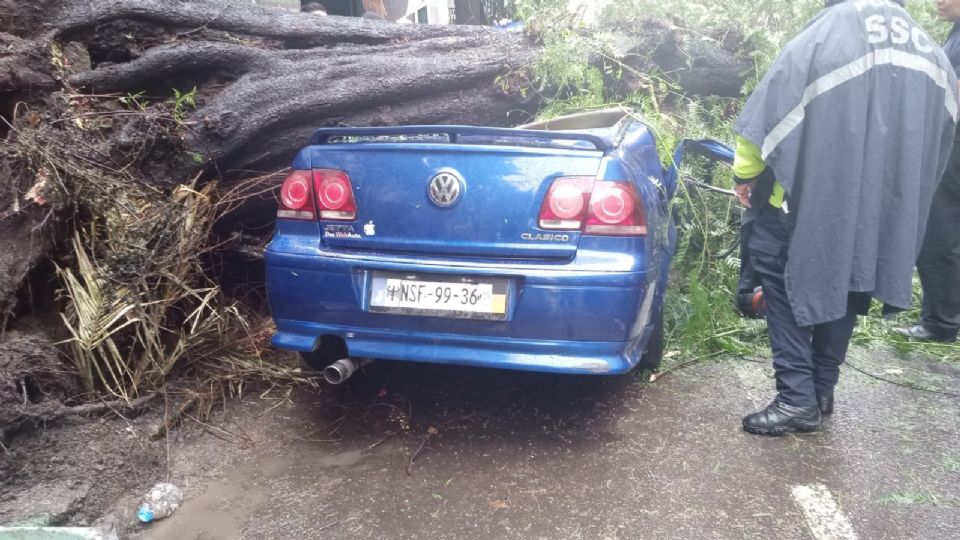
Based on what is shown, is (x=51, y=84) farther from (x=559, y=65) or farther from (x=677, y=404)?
(x=677, y=404)

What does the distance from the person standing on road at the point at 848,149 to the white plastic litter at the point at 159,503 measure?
2536 millimetres

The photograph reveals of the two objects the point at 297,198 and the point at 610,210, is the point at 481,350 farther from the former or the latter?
the point at 297,198

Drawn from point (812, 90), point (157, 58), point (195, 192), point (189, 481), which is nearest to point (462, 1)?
point (157, 58)

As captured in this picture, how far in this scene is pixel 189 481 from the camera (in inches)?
107

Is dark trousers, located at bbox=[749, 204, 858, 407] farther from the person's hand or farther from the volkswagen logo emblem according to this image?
the volkswagen logo emblem

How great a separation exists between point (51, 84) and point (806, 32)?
132 inches

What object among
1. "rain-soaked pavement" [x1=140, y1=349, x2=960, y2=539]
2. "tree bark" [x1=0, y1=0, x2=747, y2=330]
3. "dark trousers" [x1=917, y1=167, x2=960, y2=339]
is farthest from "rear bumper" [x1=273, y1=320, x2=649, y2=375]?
"dark trousers" [x1=917, y1=167, x2=960, y2=339]

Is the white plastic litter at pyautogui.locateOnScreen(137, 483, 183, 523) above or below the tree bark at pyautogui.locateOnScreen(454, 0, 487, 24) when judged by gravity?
below

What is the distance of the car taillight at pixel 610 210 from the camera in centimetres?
265

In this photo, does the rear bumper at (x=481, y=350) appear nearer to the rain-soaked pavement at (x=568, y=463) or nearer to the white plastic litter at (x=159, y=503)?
the rain-soaked pavement at (x=568, y=463)

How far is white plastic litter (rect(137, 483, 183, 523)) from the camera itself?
8.04 ft

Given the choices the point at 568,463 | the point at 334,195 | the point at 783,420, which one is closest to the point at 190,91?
the point at 334,195

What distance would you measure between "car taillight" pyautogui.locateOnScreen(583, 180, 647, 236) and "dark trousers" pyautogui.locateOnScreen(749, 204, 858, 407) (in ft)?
2.47

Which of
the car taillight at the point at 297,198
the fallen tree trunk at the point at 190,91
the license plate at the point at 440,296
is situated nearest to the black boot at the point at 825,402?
the license plate at the point at 440,296
